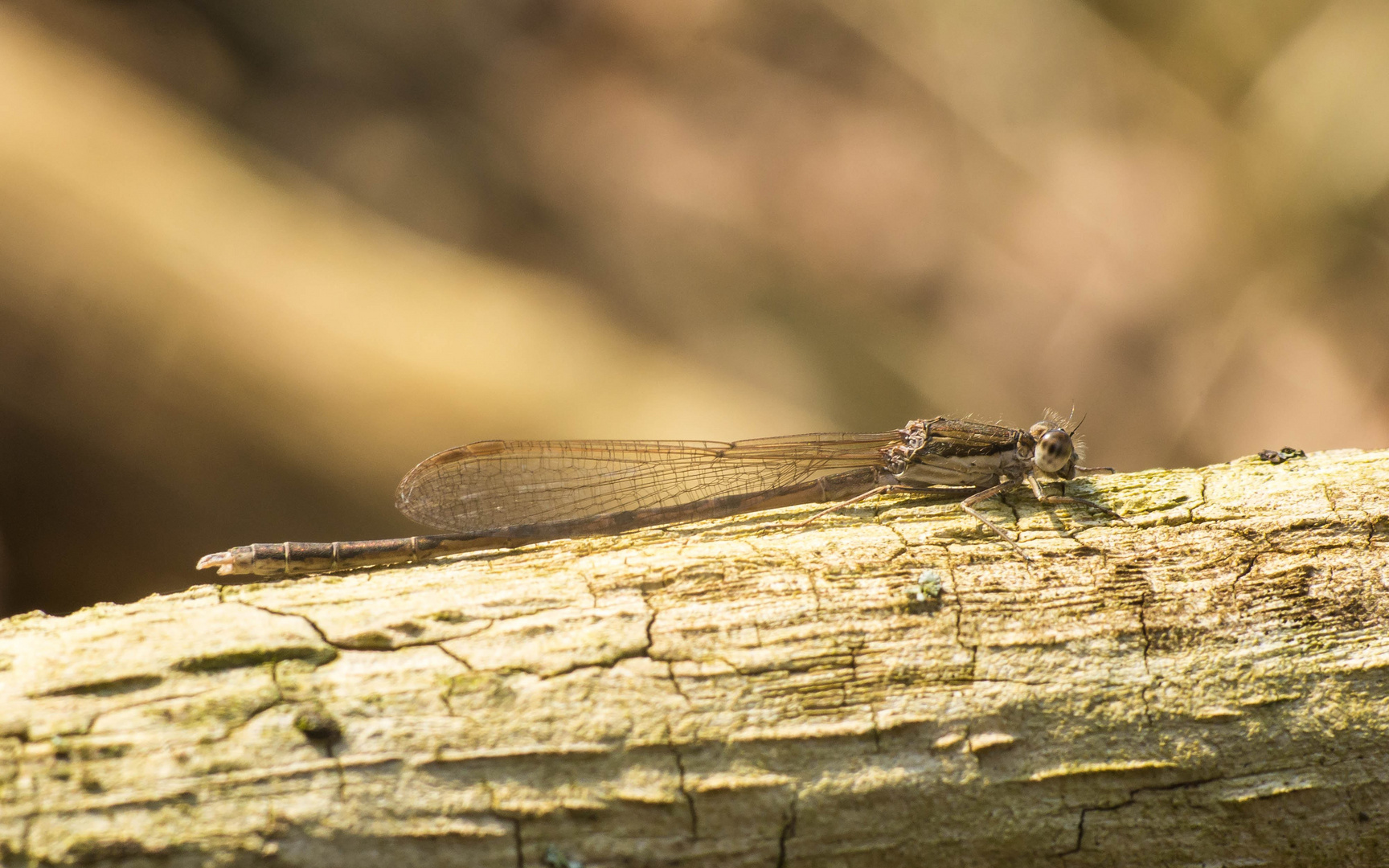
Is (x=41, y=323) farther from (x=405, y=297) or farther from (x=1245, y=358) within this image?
(x=1245, y=358)

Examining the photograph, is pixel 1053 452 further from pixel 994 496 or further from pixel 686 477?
pixel 686 477

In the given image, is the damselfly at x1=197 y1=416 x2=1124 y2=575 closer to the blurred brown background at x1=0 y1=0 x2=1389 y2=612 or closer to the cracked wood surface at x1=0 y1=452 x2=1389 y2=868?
the cracked wood surface at x1=0 y1=452 x2=1389 y2=868

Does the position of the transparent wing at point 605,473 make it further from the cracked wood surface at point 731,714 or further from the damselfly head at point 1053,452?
the cracked wood surface at point 731,714

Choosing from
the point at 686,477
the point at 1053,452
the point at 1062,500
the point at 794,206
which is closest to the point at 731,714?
the point at 1062,500

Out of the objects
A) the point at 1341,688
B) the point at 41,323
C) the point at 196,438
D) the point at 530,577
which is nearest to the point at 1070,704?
the point at 1341,688

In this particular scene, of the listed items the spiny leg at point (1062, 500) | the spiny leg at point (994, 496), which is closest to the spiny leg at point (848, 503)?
the spiny leg at point (994, 496)

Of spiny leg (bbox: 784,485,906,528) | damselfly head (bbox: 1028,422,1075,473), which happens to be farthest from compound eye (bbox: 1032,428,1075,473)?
spiny leg (bbox: 784,485,906,528)
